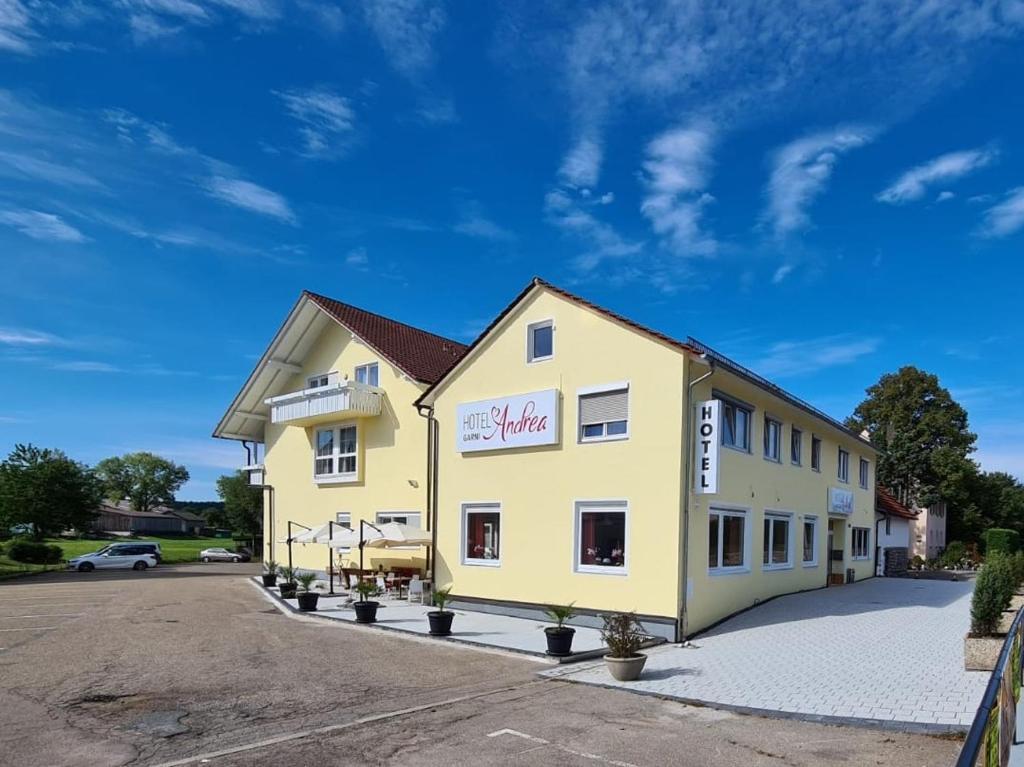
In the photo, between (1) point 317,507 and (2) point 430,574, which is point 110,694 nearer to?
(2) point 430,574

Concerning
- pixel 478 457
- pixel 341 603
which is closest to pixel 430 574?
pixel 341 603

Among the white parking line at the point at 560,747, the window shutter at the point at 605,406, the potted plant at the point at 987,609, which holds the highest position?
the window shutter at the point at 605,406

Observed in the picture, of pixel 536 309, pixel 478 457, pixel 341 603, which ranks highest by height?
pixel 536 309

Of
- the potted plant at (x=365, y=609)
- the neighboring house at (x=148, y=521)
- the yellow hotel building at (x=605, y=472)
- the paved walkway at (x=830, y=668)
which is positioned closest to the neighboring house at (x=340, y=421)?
the yellow hotel building at (x=605, y=472)

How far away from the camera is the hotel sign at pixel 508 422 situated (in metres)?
16.8

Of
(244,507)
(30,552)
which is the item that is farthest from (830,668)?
(244,507)

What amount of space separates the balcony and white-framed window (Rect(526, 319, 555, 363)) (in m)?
7.12

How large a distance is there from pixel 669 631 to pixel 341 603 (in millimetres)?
9410

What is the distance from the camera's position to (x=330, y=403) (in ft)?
76.0

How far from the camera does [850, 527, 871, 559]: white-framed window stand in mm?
26245

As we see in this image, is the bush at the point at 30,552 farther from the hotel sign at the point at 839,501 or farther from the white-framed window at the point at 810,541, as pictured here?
the hotel sign at the point at 839,501

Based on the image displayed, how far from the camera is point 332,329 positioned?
1014 inches

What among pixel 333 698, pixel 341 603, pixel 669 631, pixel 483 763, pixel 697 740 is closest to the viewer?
pixel 483 763

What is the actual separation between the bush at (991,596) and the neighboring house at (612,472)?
4468 millimetres
